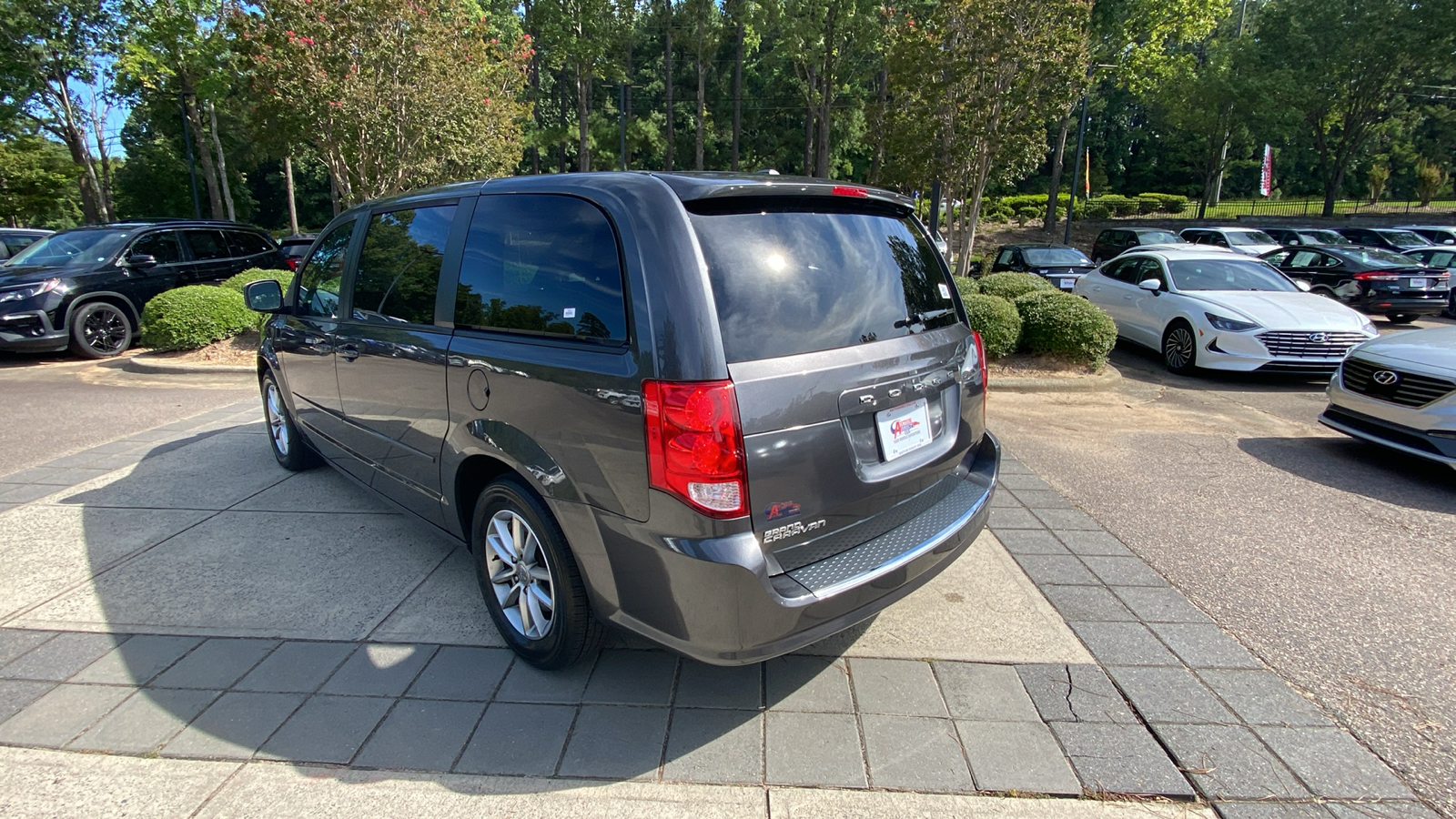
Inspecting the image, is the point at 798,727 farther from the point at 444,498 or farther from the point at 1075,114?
the point at 1075,114

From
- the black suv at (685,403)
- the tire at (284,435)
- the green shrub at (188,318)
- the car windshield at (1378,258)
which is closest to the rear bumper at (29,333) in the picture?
the green shrub at (188,318)

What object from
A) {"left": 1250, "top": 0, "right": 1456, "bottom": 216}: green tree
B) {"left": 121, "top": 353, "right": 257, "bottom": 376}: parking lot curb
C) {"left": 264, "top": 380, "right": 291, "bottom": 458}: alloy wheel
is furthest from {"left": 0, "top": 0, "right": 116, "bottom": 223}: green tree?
{"left": 1250, "top": 0, "right": 1456, "bottom": 216}: green tree

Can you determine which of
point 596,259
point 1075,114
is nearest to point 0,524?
point 596,259

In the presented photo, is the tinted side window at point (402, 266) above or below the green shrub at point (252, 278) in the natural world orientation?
above

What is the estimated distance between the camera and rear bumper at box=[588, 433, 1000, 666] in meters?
2.21

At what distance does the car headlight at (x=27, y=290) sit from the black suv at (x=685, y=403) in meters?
8.88

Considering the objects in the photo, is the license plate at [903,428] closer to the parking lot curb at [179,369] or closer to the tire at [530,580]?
the tire at [530,580]

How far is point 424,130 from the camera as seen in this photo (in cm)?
1170

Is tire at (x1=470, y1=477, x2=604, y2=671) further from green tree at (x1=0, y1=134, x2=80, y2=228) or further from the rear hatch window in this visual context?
green tree at (x1=0, y1=134, x2=80, y2=228)

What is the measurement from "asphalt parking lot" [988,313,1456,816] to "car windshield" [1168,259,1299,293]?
2324mm

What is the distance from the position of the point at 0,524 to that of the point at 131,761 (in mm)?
3004

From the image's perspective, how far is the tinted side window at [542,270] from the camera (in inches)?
97.2

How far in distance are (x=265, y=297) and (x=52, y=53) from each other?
96.7ft

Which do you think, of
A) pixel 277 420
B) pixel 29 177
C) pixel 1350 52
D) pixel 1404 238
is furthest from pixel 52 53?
pixel 1350 52
